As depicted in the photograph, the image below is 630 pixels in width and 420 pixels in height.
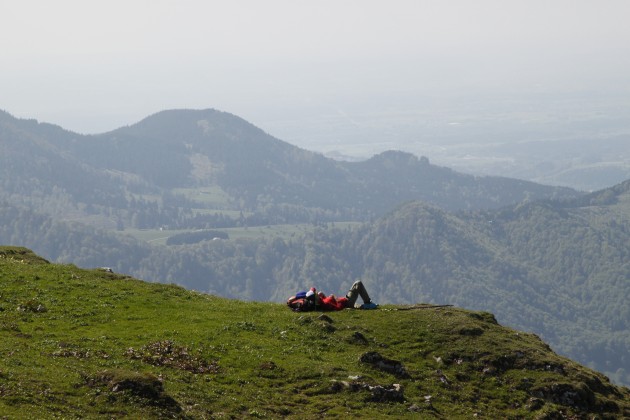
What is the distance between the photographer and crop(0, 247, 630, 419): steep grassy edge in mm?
32938

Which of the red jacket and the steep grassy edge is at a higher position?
the red jacket

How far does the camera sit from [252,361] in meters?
39.7

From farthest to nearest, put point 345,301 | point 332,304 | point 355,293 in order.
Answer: point 355,293, point 345,301, point 332,304

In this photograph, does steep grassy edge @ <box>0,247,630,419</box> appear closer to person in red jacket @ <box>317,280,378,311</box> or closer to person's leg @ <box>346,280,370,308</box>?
person in red jacket @ <box>317,280,378,311</box>

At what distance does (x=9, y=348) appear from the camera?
118ft

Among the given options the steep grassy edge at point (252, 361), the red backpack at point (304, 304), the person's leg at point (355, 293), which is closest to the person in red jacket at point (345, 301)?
the person's leg at point (355, 293)

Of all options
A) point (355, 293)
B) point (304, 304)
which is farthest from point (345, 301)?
point (304, 304)

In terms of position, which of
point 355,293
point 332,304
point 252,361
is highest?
point 355,293

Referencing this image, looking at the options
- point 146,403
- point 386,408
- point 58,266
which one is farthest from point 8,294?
point 386,408

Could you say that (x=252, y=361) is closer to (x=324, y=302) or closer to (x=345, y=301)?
(x=324, y=302)

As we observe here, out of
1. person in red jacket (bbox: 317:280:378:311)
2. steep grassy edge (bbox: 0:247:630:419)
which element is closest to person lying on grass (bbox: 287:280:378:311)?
person in red jacket (bbox: 317:280:378:311)

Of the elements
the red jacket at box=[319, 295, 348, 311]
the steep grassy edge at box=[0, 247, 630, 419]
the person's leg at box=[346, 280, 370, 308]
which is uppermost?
the person's leg at box=[346, 280, 370, 308]

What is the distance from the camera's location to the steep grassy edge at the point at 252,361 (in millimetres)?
32938

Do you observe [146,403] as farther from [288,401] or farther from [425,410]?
[425,410]
